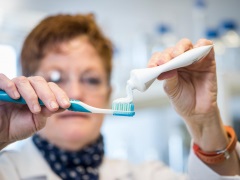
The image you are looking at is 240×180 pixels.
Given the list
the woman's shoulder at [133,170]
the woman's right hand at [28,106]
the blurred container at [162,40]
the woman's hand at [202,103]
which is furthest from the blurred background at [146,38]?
the woman's right hand at [28,106]

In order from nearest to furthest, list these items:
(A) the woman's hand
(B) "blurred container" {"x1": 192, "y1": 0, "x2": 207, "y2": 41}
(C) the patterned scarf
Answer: (A) the woman's hand < (C) the patterned scarf < (B) "blurred container" {"x1": 192, "y1": 0, "x2": 207, "y2": 41}

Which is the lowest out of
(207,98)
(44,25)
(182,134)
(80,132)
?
(182,134)

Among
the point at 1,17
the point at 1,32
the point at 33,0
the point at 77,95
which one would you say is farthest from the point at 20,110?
the point at 33,0

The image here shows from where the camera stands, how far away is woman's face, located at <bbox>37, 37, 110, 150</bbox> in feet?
2.15

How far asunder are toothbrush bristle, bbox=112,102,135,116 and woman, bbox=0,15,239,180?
0.26 ft

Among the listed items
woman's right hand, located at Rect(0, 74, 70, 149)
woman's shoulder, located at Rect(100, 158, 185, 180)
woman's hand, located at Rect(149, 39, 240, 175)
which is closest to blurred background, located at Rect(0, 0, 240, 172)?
woman's shoulder, located at Rect(100, 158, 185, 180)

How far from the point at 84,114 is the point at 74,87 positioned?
0.06 meters

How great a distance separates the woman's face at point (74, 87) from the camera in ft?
2.15

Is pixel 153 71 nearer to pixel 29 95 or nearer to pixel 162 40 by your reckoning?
pixel 29 95

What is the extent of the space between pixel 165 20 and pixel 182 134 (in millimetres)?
475

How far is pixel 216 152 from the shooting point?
507 mm

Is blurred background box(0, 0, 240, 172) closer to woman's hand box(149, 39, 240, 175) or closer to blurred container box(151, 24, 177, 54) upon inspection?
blurred container box(151, 24, 177, 54)

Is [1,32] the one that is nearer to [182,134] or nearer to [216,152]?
[182,134]

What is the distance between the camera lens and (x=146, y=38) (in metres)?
1.27
